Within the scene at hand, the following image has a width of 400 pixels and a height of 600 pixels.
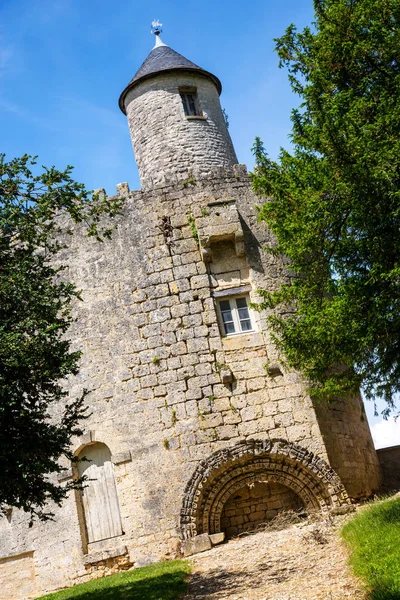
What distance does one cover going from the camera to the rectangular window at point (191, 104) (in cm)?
1773

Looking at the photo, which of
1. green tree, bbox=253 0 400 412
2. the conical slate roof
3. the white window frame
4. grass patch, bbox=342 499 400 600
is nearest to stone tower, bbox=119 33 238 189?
the conical slate roof

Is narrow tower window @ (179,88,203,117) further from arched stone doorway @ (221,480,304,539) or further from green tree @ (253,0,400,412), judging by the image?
arched stone doorway @ (221,480,304,539)

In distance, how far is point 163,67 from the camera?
58.5 ft

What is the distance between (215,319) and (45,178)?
18.1 feet

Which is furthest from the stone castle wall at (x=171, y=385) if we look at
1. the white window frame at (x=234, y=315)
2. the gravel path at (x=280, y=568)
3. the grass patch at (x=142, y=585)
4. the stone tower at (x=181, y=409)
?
the gravel path at (x=280, y=568)

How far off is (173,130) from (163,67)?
195cm

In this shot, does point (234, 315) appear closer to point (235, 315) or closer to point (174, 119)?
point (235, 315)

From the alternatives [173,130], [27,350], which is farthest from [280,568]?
[173,130]

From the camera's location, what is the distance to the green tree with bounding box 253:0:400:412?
9070mm

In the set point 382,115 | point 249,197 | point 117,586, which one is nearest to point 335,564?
point 117,586

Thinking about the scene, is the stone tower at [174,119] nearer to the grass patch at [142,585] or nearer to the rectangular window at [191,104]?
the rectangular window at [191,104]

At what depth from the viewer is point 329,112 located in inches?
367

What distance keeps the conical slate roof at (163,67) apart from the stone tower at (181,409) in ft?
14.9

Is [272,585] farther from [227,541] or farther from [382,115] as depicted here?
[382,115]
